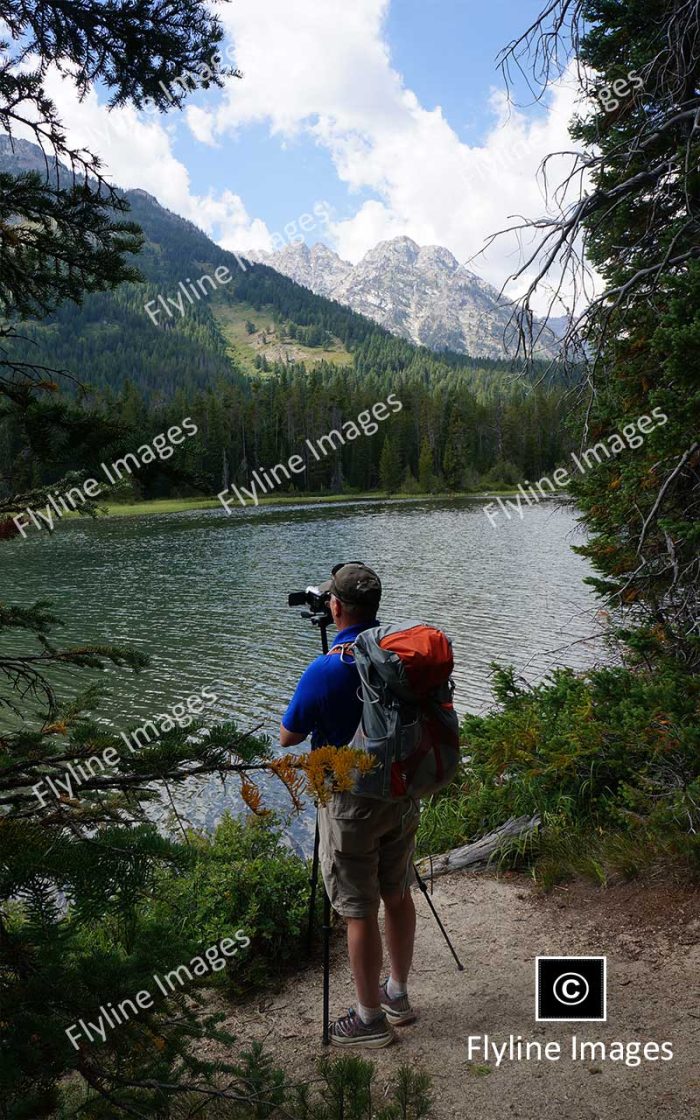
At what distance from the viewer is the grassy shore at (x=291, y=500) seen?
222 ft

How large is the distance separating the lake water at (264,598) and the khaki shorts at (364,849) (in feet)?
10.2

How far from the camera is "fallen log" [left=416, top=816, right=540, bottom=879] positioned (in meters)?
6.12

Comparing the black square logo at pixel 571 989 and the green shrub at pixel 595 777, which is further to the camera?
the green shrub at pixel 595 777

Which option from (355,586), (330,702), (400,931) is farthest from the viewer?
(400,931)

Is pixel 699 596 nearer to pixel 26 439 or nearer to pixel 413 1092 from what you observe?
pixel 413 1092

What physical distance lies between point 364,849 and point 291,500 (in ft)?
264

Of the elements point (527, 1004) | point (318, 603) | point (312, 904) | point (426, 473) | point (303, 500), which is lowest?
point (527, 1004)

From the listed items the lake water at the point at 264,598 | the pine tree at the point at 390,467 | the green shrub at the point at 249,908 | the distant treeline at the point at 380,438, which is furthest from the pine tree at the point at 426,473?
the green shrub at the point at 249,908

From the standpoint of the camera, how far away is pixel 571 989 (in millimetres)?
3979

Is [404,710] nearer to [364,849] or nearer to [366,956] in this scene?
[364,849]

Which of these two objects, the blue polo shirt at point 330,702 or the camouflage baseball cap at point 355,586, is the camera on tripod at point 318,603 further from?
the blue polo shirt at point 330,702

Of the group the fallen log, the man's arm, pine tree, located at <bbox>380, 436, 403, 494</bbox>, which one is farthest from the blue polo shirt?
pine tree, located at <bbox>380, 436, 403, 494</bbox>

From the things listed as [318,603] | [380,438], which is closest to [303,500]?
[380,438]

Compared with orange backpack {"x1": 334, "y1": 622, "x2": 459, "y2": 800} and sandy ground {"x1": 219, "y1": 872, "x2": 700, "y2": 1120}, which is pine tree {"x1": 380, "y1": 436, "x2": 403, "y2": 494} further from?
orange backpack {"x1": 334, "y1": 622, "x2": 459, "y2": 800}
